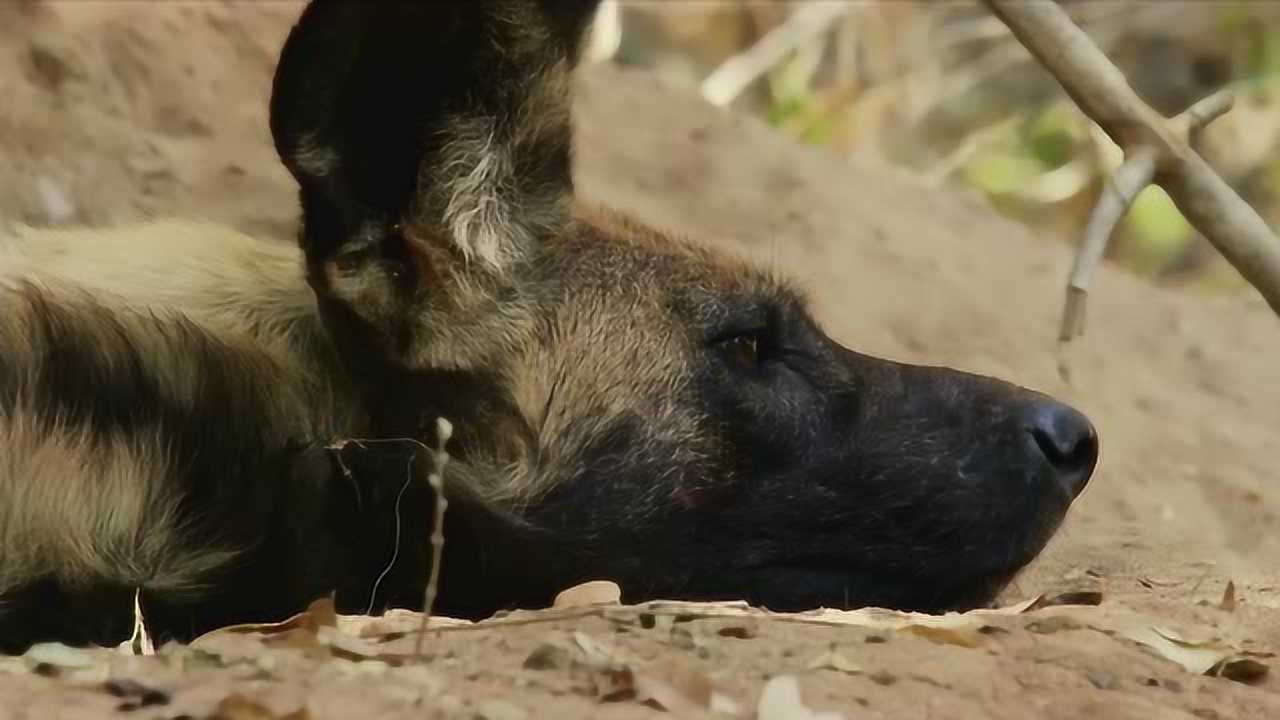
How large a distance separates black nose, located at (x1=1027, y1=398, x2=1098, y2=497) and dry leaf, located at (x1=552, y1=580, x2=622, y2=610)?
0.70 metres

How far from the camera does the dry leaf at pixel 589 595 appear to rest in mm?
2363

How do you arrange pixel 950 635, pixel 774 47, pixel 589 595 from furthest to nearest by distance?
1. pixel 774 47
2. pixel 589 595
3. pixel 950 635

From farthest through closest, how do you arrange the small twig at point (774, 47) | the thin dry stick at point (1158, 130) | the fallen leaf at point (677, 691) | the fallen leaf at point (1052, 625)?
the small twig at point (774, 47), the thin dry stick at point (1158, 130), the fallen leaf at point (1052, 625), the fallen leaf at point (677, 691)

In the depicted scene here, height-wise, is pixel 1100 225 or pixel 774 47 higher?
pixel 774 47

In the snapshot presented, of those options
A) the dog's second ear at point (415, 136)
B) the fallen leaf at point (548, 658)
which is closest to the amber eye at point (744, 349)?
the dog's second ear at point (415, 136)

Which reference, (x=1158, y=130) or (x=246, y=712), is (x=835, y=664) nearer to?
(x=246, y=712)

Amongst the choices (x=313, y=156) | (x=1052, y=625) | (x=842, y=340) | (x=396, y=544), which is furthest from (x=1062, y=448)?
(x=842, y=340)

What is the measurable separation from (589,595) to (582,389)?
0.35 meters

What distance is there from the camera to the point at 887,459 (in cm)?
268

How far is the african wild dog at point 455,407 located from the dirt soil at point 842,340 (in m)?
0.26

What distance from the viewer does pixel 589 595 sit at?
239 centimetres

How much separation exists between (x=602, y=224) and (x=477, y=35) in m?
0.49

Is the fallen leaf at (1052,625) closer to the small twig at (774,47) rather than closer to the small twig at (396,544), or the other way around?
the small twig at (396,544)

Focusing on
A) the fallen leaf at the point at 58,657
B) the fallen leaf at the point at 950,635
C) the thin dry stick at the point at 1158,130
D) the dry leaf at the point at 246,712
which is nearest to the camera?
the dry leaf at the point at 246,712
